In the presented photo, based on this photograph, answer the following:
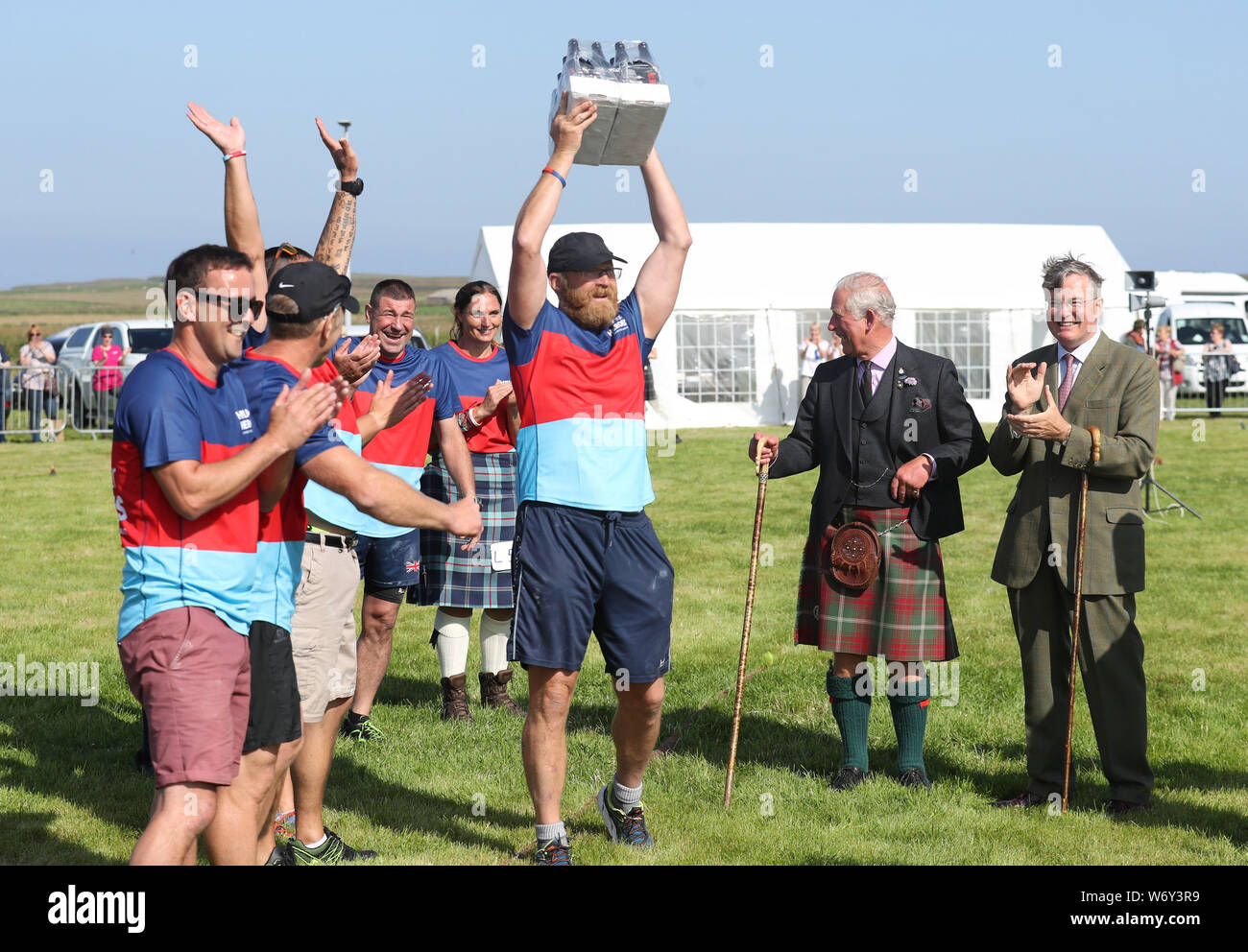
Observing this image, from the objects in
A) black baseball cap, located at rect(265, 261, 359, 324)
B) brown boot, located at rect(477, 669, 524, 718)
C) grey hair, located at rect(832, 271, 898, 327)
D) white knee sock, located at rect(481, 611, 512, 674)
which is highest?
grey hair, located at rect(832, 271, 898, 327)

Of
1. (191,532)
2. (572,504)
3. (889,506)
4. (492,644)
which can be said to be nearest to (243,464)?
(191,532)

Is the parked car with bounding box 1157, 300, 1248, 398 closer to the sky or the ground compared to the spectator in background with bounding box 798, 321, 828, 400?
closer to the sky

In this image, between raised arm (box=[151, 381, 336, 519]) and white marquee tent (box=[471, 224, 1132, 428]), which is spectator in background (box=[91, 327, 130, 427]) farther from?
raised arm (box=[151, 381, 336, 519])

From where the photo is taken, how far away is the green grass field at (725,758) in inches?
199

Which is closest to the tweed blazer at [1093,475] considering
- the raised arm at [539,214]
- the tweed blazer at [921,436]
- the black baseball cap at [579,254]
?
the tweed blazer at [921,436]

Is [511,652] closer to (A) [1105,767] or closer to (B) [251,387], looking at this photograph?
(B) [251,387]

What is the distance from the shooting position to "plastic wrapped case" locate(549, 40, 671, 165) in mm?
4355

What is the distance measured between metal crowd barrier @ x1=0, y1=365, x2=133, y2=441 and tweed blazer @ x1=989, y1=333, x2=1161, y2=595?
19.8m

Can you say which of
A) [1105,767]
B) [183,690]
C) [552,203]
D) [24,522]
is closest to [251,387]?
[183,690]

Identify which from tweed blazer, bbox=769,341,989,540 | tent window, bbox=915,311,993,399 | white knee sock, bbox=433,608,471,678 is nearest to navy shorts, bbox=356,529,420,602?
white knee sock, bbox=433,608,471,678

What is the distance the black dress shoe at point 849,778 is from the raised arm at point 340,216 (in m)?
3.18

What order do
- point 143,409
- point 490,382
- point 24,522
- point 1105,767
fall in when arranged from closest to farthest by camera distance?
point 143,409 < point 1105,767 < point 490,382 < point 24,522

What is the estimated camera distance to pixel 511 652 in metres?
4.62

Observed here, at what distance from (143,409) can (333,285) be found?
84cm
